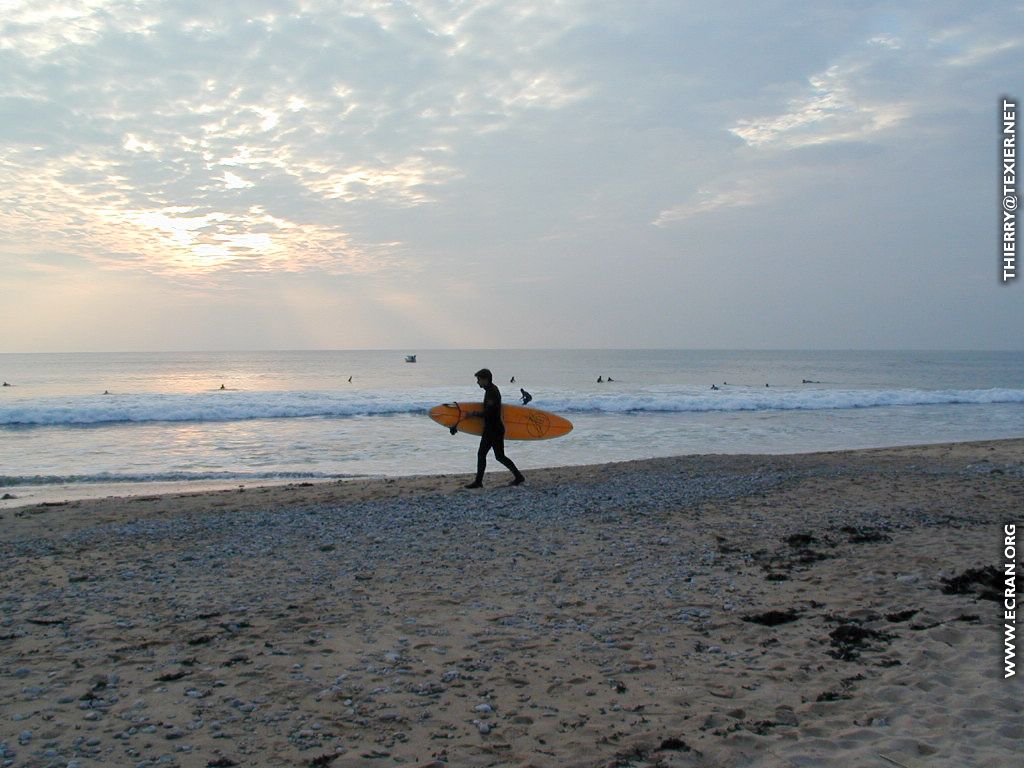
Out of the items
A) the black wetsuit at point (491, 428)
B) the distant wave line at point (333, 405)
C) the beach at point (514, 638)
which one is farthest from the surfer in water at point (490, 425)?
the distant wave line at point (333, 405)

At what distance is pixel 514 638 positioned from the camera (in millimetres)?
5207

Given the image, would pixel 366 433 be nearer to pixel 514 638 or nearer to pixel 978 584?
pixel 514 638

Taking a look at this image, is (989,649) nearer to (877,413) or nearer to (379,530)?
(379,530)

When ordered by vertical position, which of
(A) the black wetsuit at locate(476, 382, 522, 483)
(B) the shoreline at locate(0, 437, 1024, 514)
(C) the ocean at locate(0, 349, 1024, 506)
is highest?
(A) the black wetsuit at locate(476, 382, 522, 483)

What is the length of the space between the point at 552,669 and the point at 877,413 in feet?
106

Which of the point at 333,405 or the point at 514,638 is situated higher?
the point at 333,405

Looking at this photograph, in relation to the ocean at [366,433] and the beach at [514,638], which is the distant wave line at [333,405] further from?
the beach at [514,638]

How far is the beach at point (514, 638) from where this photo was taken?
373cm

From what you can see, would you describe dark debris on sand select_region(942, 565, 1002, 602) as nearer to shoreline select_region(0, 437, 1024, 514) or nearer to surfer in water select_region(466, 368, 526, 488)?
surfer in water select_region(466, 368, 526, 488)

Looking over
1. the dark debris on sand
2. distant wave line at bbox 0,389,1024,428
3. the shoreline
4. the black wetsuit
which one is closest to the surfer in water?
the black wetsuit

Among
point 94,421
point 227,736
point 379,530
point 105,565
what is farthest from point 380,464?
point 94,421

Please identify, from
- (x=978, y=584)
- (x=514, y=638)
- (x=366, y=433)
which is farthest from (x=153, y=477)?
(x=978, y=584)

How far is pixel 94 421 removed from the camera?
1155 inches

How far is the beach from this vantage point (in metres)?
3.73
